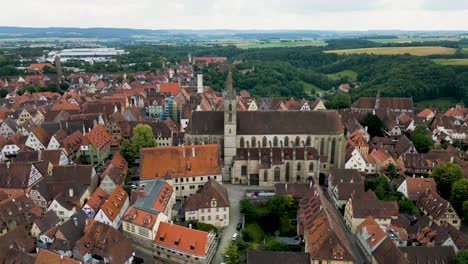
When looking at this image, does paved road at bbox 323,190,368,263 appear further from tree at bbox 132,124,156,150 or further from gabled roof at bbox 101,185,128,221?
tree at bbox 132,124,156,150

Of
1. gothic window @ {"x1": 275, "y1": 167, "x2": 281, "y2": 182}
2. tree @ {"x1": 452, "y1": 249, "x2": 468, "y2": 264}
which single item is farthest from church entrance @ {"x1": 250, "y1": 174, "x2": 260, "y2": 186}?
tree @ {"x1": 452, "y1": 249, "x2": 468, "y2": 264}

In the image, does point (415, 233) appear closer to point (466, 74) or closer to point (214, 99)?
point (214, 99)

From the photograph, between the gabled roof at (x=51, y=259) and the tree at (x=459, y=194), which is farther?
the tree at (x=459, y=194)

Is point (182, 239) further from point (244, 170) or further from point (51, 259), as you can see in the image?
point (244, 170)

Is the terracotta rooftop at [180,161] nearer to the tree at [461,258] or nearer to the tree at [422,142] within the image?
the tree at [461,258]

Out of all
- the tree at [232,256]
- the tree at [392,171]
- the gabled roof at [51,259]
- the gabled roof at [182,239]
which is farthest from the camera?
the tree at [392,171]

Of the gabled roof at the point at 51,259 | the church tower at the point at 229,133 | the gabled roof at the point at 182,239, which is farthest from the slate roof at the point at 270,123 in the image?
the gabled roof at the point at 51,259
